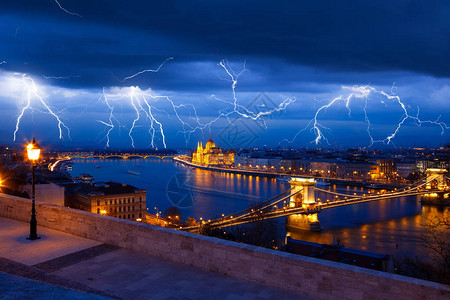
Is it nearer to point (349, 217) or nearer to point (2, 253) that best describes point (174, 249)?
point (2, 253)

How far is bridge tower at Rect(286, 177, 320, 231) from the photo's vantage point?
24141 millimetres

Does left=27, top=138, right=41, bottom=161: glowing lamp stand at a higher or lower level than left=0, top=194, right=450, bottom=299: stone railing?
higher

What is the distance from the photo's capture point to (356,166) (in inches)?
2505

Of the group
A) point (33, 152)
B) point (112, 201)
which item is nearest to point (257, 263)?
point (33, 152)

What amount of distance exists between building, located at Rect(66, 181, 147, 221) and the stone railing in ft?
64.8

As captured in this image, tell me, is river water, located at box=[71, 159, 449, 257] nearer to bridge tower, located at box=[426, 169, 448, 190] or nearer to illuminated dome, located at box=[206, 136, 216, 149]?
bridge tower, located at box=[426, 169, 448, 190]

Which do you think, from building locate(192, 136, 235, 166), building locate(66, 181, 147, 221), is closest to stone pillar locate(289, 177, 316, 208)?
building locate(66, 181, 147, 221)

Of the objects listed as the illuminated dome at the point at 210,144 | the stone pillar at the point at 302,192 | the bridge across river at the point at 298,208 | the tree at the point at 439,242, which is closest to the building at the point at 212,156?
the illuminated dome at the point at 210,144

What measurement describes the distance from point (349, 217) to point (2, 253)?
26.2m

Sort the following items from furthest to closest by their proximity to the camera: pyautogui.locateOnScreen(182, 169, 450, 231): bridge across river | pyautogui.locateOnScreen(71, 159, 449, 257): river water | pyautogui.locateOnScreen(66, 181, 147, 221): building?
pyautogui.locateOnScreen(66, 181, 147, 221): building
pyautogui.locateOnScreen(182, 169, 450, 231): bridge across river
pyautogui.locateOnScreen(71, 159, 449, 257): river water

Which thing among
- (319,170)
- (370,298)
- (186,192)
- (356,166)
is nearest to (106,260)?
(370,298)

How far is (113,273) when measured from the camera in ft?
11.0

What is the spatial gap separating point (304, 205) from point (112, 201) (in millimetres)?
12856

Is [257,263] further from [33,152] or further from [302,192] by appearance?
[302,192]
